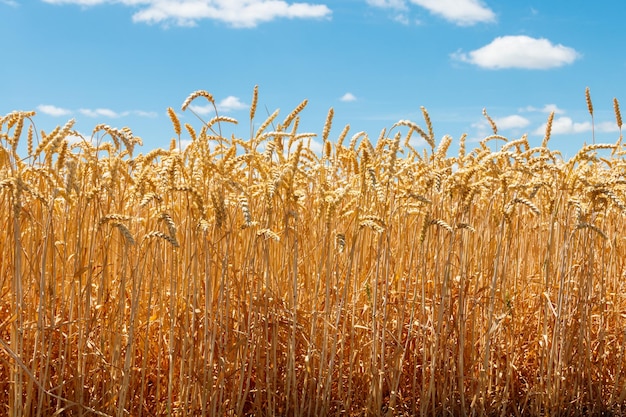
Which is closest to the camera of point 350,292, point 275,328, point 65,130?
point 65,130

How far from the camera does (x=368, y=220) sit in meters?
1.90

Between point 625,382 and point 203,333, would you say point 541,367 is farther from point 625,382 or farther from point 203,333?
point 203,333

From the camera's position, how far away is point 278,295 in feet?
7.06

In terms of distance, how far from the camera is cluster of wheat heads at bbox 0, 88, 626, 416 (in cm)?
189

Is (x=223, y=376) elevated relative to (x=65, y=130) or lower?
lower

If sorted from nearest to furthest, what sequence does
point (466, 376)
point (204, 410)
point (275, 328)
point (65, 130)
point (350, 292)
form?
point (65, 130) → point (204, 410) → point (275, 328) → point (466, 376) → point (350, 292)

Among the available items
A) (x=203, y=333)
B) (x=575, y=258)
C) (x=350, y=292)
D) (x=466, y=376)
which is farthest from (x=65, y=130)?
(x=575, y=258)

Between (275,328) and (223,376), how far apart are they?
0.71 ft

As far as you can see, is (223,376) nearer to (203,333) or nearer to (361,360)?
(203,333)

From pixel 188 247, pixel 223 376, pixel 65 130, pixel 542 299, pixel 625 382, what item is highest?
pixel 65 130

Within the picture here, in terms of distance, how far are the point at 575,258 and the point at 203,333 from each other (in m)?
1.48

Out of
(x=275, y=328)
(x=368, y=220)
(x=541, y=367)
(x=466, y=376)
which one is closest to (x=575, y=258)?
(x=541, y=367)

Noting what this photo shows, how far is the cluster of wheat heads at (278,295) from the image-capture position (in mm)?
1886

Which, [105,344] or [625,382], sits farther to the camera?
[625,382]
